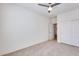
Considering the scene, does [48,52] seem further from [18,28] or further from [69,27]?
[69,27]

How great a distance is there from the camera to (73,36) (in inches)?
201

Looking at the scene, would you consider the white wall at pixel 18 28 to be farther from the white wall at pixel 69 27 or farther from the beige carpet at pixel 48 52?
the white wall at pixel 69 27

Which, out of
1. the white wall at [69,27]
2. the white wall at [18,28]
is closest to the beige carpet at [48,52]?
the white wall at [18,28]

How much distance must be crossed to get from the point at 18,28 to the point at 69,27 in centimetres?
320

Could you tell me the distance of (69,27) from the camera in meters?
5.37

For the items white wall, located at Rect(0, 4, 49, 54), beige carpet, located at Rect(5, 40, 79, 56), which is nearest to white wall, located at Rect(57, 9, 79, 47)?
beige carpet, located at Rect(5, 40, 79, 56)

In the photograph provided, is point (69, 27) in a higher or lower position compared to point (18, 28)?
lower

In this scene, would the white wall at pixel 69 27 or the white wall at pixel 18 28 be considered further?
the white wall at pixel 69 27

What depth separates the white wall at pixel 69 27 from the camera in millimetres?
4895

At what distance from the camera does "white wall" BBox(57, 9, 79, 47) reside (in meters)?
4.89

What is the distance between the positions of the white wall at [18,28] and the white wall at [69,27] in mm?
1355

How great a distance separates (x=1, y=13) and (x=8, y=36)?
3.44 feet

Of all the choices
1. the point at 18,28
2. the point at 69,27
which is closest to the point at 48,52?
the point at 18,28

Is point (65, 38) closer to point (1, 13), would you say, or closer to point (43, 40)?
point (43, 40)
